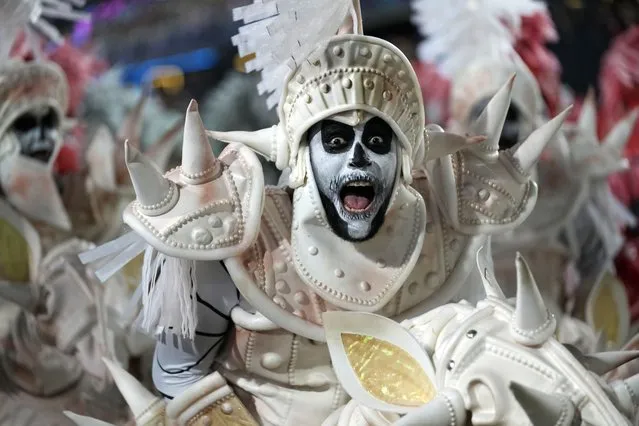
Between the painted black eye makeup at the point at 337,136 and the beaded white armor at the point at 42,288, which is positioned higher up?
the painted black eye makeup at the point at 337,136

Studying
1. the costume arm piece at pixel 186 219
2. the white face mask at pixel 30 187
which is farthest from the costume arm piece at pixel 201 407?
the white face mask at pixel 30 187

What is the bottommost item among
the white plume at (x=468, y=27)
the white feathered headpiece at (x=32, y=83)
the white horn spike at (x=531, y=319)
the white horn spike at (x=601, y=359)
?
the white plume at (x=468, y=27)

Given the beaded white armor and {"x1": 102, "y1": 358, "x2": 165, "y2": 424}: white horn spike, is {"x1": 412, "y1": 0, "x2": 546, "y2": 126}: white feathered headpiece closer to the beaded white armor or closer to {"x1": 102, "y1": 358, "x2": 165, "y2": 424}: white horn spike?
the beaded white armor

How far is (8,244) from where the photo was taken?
108 inches

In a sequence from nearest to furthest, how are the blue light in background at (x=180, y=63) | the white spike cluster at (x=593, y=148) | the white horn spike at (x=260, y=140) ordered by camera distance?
the white horn spike at (x=260, y=140) < the white spike cluster at (x=593, y=148) < the blue light in background at (x=180, y=63)

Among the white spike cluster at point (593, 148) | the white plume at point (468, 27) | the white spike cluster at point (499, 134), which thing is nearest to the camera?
the white spike cluster at point (499, 134)

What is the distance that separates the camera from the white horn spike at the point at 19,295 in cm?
268

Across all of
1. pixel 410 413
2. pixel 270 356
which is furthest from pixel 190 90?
pixel 410 413

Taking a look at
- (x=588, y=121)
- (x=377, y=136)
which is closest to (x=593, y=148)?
(x=588, y=121)

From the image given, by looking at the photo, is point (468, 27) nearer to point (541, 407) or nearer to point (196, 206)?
point (196, 206)

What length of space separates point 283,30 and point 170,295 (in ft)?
1.41

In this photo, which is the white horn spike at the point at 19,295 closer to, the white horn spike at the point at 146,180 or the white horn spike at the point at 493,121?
the white horn spike at the point at 146,180

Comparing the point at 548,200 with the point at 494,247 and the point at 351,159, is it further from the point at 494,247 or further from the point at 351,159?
the point at 351,159

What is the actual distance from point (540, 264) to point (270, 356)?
1.71 meters
